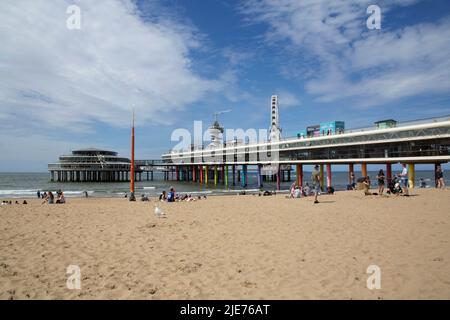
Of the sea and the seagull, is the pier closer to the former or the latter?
the sea

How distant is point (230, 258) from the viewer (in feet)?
21.1

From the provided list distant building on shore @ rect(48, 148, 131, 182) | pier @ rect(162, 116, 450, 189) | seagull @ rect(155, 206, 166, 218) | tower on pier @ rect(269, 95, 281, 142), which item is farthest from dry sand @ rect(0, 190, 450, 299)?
tower on pier @ rect(269, 95, 281, 142)

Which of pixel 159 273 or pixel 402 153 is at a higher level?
pixel 402 153

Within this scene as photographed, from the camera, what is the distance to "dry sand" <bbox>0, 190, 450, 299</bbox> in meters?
4.70

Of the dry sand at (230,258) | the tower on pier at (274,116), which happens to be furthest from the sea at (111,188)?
the tower on pier at (274,116)

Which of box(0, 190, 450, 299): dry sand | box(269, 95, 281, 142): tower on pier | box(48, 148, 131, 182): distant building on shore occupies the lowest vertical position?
box(0, 190, 450, 299): dry sand

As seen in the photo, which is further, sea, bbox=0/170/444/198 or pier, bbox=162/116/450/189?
sea, bbox=0/170/444/198

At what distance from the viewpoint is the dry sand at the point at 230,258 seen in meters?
4.70

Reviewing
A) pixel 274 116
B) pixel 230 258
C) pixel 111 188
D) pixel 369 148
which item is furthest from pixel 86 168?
pixel 230 258

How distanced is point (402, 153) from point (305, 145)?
1333 cm

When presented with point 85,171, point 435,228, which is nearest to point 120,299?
point 435,228

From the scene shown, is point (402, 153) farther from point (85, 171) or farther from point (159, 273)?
point (85, 171)

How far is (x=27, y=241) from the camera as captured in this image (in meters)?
8.06

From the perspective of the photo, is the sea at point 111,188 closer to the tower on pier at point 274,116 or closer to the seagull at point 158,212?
the seagull at point 158,212
